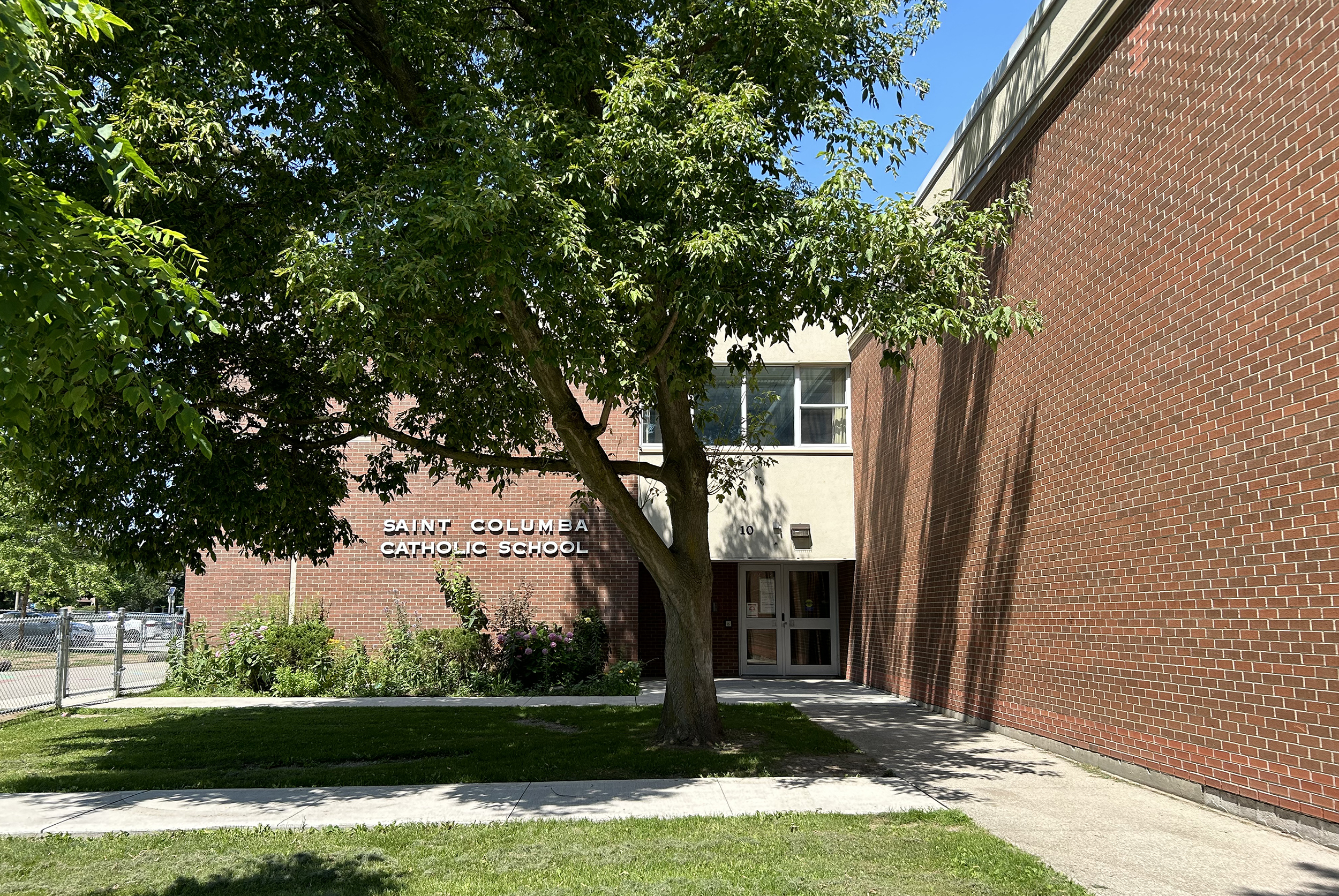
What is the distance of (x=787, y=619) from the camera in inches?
803

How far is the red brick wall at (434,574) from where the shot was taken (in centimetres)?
1845

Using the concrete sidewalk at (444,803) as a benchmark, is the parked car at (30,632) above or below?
above

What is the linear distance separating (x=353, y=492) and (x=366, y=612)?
2406 millimetres

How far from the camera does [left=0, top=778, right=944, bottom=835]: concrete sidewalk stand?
24.5ft

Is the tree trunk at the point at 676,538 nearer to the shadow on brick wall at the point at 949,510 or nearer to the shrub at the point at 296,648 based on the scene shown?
the shadow on brick wall at the point at 949,510

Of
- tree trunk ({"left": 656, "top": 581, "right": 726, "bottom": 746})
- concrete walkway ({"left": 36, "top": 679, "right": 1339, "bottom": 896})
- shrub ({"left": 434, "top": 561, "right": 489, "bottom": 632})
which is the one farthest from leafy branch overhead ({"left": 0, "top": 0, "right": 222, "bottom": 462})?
shrub ({"left": 434, "top": 561, "right": 489, "bottom": 632})

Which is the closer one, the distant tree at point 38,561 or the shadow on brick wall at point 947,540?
the shadow on brick wall at point 947,540

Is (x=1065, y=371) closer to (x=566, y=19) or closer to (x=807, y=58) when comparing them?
(x=807, y=58)

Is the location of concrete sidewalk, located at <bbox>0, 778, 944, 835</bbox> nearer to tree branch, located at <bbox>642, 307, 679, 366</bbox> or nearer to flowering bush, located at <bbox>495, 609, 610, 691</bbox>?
tree branch, located at <bbox>642, 307, 679, 366</bbox>

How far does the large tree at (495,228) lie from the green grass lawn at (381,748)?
3.35ft

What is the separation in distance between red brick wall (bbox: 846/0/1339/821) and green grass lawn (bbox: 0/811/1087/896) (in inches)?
88.1

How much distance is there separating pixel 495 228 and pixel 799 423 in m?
12.5

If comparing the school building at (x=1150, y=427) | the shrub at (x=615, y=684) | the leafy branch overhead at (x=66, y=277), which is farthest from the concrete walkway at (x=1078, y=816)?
the shrub at (x=615, y=684)

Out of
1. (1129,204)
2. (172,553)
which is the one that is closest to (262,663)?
(172,553)
